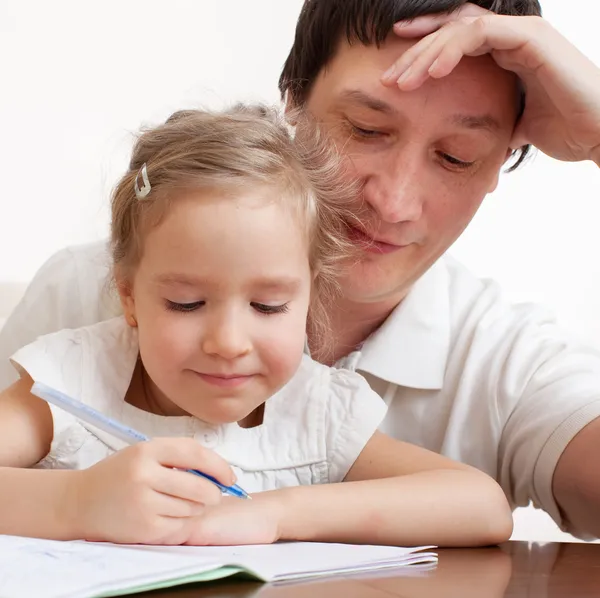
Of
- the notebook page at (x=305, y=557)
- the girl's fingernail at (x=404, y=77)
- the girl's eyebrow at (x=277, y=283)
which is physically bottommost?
the notebook page at (x=305, y=557)

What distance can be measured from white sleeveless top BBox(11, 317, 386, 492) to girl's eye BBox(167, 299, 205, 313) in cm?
19

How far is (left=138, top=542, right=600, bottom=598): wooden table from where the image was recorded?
0.85 meters

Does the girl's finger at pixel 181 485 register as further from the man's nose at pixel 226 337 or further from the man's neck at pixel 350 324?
the man's neck at pixel 350 324

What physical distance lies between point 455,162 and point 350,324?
1.10 ft

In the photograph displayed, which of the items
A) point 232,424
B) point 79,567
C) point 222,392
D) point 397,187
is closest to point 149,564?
point 79,567

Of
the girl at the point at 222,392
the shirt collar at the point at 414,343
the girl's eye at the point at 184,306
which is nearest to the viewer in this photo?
the girl at the point at 222,392

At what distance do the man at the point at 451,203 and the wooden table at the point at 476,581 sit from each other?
1.02 ft

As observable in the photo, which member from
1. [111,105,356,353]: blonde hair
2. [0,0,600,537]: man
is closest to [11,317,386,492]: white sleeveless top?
[111,105,356,353]: blonde hair

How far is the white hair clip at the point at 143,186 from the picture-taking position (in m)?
1.30

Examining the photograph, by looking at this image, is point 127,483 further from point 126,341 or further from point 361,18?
point 361,18

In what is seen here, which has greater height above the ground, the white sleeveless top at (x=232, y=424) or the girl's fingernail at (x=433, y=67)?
the girl's fingernail at (x=433, y=67)

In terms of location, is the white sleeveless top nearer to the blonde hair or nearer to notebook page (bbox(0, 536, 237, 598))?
the blonde hair

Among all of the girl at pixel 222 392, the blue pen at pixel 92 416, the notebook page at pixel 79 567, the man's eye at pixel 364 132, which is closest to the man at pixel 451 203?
the man's eye at pixel 364 132

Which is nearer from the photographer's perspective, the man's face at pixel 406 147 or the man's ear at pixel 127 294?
the man's ear at pixel 127 294
